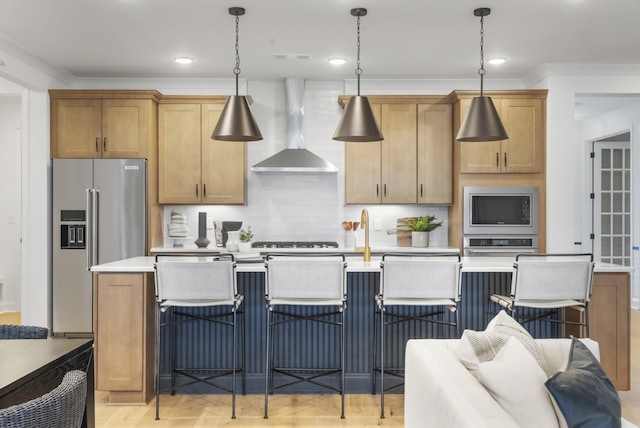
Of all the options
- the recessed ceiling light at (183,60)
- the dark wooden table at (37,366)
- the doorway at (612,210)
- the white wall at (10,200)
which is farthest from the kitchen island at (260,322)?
the doorway at (612,210)

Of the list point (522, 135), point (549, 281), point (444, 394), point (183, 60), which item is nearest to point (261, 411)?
point (549, 281)

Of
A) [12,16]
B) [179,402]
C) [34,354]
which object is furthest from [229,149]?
[34,354]

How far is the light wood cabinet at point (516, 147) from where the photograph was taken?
545 centimetres

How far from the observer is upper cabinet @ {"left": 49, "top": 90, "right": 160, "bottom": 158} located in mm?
5492

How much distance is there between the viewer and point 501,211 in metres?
5.42

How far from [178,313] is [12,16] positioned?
245 cm

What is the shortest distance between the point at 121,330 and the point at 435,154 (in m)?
3.51

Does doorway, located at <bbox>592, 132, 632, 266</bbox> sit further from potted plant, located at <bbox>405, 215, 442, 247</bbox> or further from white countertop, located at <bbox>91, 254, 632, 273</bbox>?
white countertop, located at <bbox>91, 254, 632, 273</bbox>

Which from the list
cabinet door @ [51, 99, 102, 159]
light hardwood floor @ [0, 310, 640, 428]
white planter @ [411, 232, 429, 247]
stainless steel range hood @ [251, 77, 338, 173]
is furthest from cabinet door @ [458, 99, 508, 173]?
cabinet door @ [51, 99, 102, 159]

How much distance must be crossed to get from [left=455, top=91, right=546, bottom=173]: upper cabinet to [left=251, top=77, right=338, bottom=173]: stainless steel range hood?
1.35 metres

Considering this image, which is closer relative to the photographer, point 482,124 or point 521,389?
point 521,389

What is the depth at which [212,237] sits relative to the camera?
19.6ft

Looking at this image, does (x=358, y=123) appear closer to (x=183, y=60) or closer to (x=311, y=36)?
(x=311, y=36)

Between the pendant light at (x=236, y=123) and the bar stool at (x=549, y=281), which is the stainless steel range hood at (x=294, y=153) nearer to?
the pendant light at (x=236, y=123)
